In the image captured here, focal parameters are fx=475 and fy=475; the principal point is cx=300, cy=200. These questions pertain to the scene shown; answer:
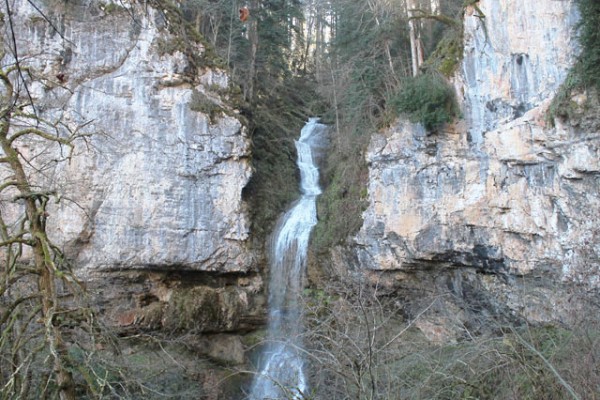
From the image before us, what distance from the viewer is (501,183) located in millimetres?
12102

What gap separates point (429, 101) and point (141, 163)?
348 inches

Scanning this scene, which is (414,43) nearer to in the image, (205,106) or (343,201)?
(343,201)

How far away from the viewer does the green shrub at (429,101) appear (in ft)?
43.2

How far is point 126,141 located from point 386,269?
897 centimetres

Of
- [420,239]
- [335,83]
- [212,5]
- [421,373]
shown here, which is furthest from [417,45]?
[421,373]

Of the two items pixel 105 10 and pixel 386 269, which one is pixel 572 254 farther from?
pixel 105 10

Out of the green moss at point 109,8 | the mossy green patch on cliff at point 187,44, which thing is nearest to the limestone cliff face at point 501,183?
the mossy green patch on cliff at point 187,44

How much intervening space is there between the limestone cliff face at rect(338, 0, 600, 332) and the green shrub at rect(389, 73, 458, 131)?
0.35m

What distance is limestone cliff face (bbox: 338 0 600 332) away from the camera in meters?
10.8

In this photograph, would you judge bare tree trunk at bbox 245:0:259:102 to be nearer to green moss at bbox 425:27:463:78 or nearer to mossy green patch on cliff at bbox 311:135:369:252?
mossy green patch on cliff at bbox 311:135:369:252

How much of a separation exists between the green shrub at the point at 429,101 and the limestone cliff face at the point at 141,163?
5401mm

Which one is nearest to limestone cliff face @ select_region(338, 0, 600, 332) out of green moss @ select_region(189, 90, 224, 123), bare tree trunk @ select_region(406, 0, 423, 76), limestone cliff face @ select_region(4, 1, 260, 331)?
bare tree trunk @ select_region(406, 0, 423, 76)

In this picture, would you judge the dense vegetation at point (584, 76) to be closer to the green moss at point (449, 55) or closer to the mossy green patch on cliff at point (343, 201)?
the green moss at point (449, 55)

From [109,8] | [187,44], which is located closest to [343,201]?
[187,44]
